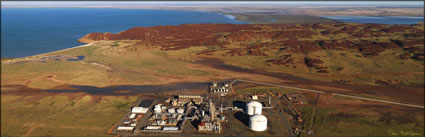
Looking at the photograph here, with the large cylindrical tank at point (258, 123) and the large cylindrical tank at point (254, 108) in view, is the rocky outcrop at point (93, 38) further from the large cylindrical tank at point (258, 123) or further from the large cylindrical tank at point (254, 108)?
the large cylindrical tank at point (258, 123)

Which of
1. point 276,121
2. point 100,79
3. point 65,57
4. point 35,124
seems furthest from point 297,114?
point 65,57

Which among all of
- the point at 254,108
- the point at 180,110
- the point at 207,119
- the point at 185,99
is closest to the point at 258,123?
the point at 254,108

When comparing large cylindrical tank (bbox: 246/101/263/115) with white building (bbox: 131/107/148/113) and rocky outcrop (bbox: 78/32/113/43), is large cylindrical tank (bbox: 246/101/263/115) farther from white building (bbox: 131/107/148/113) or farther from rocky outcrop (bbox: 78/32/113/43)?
rocky outcrop (bbox: 78/32/113/43)

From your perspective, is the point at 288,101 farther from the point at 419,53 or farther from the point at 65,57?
the point at 65,57

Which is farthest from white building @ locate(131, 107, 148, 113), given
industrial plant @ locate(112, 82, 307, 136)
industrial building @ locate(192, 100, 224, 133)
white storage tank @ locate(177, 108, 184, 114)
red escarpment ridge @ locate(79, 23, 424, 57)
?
red escarpment ridge @ locate(79, 23, 424, 57)

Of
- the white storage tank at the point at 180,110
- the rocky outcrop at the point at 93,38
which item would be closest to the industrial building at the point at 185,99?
the white storage tank at the point at 180,110

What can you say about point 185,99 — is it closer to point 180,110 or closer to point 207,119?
point 180,110
